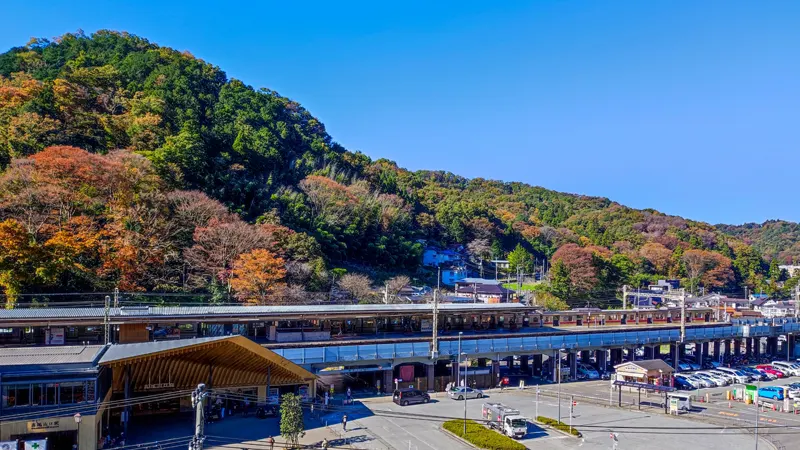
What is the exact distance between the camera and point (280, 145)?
58.7 m

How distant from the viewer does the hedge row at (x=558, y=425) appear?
67.3 feet

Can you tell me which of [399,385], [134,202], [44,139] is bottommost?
[399,385]

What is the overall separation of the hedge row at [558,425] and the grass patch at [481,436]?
2.71 meters

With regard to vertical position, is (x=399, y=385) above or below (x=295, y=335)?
below

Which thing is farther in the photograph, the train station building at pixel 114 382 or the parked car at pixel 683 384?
the parked car at pixel 683 384

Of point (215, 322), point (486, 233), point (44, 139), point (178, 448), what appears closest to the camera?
point (178, 448)

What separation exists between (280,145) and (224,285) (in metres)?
27.4

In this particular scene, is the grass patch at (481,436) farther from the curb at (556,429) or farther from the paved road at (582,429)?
the curb at (556,429)

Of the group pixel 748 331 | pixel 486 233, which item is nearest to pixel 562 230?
pixel 486 233

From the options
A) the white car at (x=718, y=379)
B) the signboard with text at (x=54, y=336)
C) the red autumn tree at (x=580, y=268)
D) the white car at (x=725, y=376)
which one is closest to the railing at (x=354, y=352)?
the signboard with text at (x=54, y=336)

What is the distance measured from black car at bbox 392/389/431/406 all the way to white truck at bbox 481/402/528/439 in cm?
417

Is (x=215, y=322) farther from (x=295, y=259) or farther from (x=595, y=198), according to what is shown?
(x=595, y=198)

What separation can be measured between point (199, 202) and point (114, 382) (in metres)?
18.4

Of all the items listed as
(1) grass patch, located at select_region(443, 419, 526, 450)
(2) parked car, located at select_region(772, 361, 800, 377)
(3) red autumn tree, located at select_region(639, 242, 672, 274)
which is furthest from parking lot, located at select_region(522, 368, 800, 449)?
(3) red autumn tree, located at select_region(639, 242, 672, 274)
